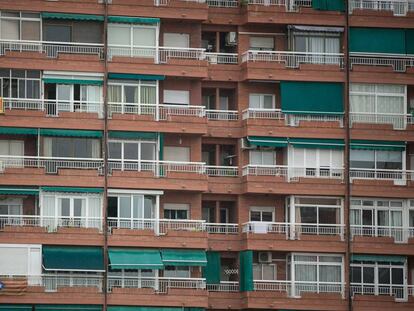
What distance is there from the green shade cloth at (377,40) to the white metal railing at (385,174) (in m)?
4.88

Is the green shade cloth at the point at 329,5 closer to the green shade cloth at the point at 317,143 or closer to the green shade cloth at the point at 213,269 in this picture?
the green shade cloth at the point at 317,143

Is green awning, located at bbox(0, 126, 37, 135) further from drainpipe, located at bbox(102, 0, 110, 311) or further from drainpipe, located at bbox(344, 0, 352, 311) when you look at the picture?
drainpipe, located at bbox(344, 0, 352, 311)

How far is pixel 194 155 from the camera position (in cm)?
8244

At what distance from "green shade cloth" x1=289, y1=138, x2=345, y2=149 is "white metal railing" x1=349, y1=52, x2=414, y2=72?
3.38m

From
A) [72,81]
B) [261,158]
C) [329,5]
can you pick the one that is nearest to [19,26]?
[72,81]

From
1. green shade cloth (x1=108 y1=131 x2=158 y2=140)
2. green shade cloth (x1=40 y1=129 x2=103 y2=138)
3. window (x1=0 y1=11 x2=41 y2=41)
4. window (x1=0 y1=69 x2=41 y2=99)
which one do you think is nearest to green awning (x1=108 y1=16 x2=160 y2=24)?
window (x1=0 y1=11 x2=41 y2=41)

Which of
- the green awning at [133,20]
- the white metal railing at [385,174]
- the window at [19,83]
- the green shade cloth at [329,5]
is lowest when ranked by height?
the white metal railing at [385,174]

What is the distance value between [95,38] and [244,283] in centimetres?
1131

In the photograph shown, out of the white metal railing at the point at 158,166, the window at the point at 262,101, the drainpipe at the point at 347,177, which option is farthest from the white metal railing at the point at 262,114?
the white metal railing at the point at 158,166

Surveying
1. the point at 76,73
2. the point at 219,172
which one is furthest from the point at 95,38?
the point at 219,172

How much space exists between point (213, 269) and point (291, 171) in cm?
505

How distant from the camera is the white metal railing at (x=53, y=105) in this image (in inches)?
3172

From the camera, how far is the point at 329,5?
275 ft

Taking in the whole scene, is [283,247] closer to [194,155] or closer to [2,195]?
[194,155]
